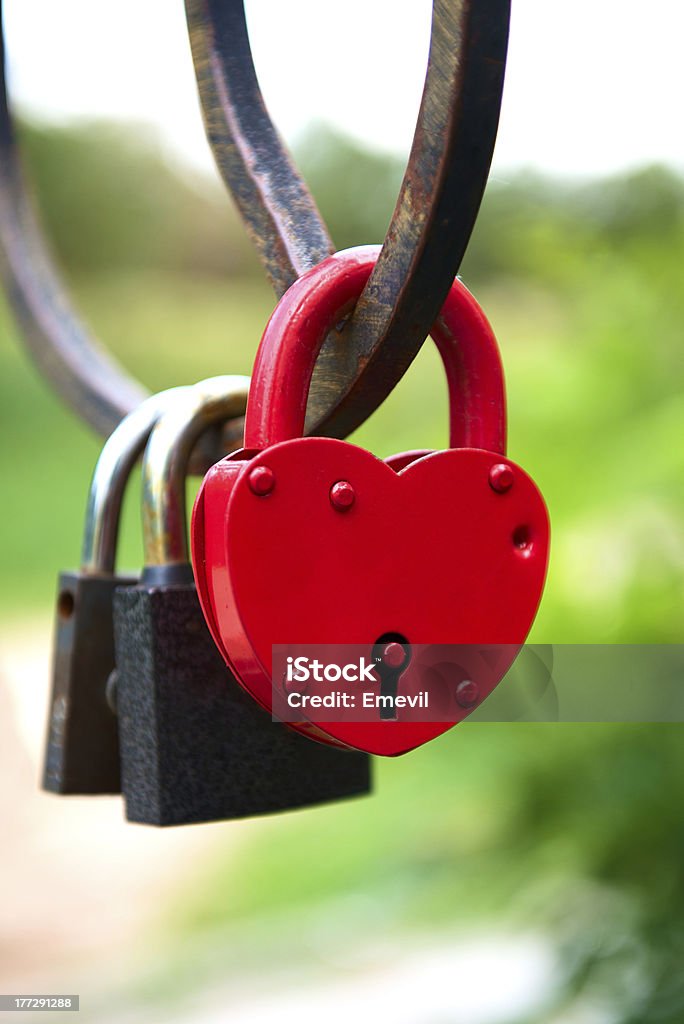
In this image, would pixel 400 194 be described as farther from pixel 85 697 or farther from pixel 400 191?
pixel 85 697

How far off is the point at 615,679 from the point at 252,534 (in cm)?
109

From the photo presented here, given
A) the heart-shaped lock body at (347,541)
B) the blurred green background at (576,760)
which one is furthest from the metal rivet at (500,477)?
the blurred green background at (576,760)

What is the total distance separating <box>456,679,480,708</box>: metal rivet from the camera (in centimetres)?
29

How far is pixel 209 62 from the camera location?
1.08ft

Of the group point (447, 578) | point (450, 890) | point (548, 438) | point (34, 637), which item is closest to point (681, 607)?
point (548, 438)

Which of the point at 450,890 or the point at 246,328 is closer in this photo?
the point at 450,890

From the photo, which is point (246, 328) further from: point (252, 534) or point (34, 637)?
point (252, 534)

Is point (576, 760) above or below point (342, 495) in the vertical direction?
below

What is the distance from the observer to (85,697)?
406mm

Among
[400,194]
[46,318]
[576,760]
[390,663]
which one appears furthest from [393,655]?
[576,760]

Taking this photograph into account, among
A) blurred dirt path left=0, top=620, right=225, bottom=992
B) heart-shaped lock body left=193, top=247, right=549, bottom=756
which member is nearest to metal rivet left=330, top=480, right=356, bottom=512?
heart-shaped lock body left=193, top=247, right=549, bottom=756

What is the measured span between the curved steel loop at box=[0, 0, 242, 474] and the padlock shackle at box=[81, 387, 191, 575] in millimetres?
45

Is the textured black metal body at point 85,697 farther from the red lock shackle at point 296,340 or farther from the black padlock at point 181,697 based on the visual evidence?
the red lock shackle at point 296,340

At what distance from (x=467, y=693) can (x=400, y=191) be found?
0.40ft
